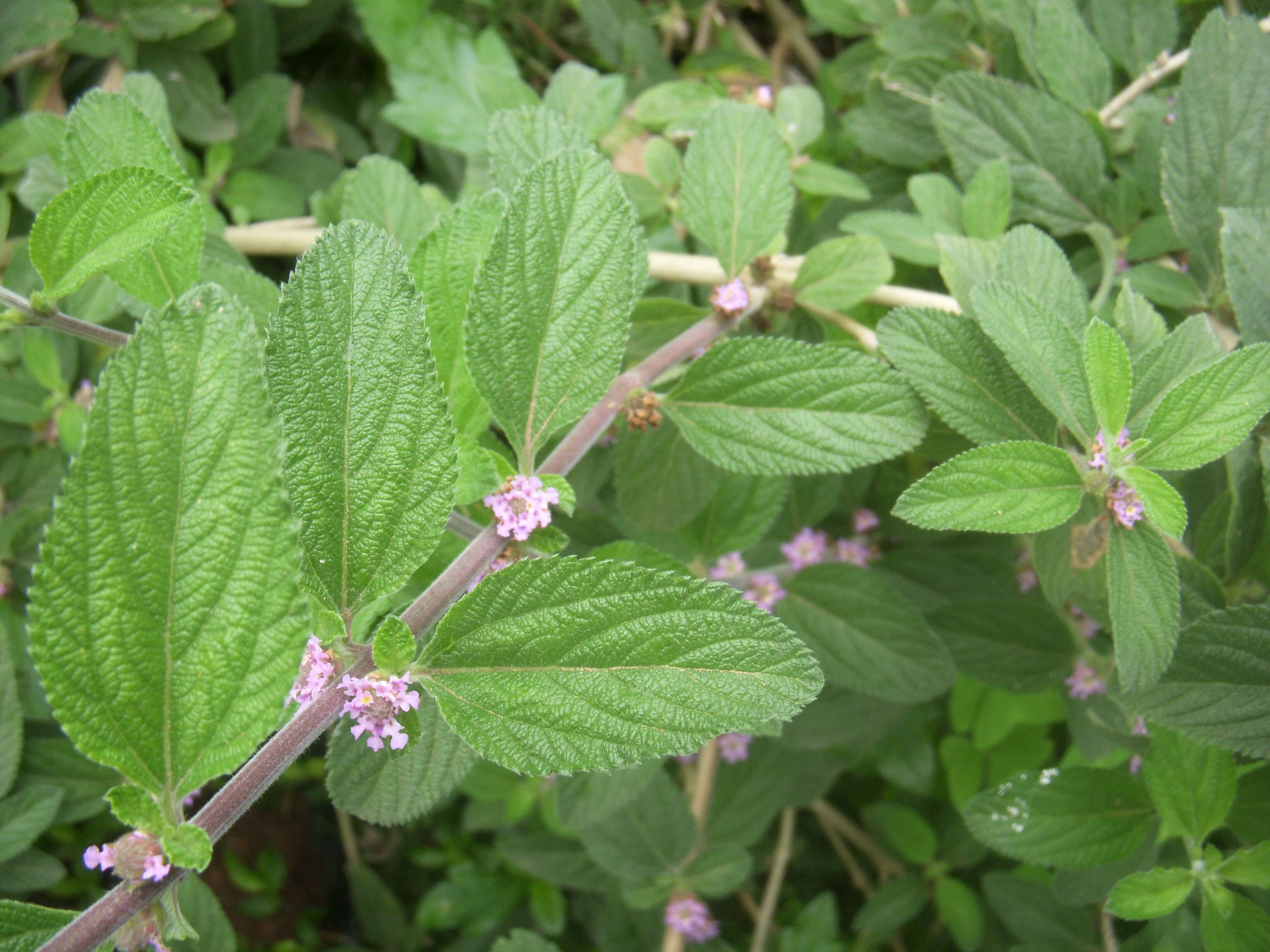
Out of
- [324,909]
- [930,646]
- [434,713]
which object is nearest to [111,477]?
[434,713]

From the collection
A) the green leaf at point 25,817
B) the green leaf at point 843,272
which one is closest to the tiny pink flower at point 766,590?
A: the green leaf at point 843,272

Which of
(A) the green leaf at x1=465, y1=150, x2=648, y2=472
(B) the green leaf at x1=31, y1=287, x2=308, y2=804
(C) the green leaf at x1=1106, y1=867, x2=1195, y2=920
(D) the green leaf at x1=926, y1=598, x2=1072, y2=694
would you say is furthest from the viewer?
(D) the green leaf at x1=926, y1=598, x2=1072, y2=694

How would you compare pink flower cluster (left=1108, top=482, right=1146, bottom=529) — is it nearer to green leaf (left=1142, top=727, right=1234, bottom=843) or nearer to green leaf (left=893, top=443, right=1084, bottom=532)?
green leaf (left=893, top=443, right=1084, bottom=532)

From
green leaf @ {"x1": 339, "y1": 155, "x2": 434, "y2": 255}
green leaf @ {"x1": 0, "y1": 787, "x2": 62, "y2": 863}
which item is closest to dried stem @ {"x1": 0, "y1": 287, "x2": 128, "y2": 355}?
green leaf @ {"x1": 339, "y1": 155, "x2": 434, "y2": 255}

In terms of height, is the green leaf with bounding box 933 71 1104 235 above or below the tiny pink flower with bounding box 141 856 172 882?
above

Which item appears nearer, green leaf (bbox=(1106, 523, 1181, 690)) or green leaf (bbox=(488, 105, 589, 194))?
green leaf (bbox=(1106, 523, 1181, 690))

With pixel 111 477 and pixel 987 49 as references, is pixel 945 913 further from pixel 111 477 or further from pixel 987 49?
pixel 111 477

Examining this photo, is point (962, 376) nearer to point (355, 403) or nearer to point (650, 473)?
point (650, 473)

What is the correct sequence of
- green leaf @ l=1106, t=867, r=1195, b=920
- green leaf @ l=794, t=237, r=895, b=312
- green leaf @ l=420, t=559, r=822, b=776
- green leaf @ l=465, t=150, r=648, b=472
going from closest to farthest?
green leaf @ l=420, t=559, r=822, b=776 < green leaf @ l=465, t=150, r=648, b=472 < green leaf @ l=1106, t=867, r=1195, b=920 < green leaf @ l=794, t=237, r=895, b=312

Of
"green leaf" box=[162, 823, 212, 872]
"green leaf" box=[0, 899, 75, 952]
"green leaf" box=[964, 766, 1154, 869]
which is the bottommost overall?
"green leaf" box=[964, 766, 1154, 869]
